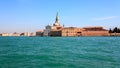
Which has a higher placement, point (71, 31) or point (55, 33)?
point (71, 31)

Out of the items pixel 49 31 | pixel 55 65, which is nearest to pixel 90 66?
pixel 55 65

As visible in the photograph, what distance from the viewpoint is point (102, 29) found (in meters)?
113

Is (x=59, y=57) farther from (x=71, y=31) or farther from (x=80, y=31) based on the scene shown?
(x=80, y=31)

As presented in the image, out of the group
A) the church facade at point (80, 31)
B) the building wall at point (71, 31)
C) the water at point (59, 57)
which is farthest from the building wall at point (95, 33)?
the water at point (59, 57)

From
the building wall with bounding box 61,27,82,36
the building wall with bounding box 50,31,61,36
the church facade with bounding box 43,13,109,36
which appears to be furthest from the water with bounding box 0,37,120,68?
the building wall with bounding box 50,31,61,36

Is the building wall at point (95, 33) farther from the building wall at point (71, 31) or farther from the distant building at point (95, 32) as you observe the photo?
the building wall at point (71, 31)

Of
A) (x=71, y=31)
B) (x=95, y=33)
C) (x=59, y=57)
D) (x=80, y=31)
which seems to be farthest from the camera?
(x=80, y=31)

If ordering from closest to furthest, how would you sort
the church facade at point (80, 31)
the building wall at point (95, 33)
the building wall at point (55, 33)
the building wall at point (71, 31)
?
the building wall at point (71, 31) < the church facade at point (80, 31) < the building wall at point (95, 33) < the building wall at point (55, 33)

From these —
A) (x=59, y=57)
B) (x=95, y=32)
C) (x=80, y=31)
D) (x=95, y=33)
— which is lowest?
(x=59, y=57)

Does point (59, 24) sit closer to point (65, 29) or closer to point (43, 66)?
point (65, 29)

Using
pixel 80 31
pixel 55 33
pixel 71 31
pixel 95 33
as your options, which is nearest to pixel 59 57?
pixel 71 31

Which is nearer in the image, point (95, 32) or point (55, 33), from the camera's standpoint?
point (95, 32)

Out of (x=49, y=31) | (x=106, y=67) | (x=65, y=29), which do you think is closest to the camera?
(x=106, y=67)

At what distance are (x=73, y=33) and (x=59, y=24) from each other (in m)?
18.3
